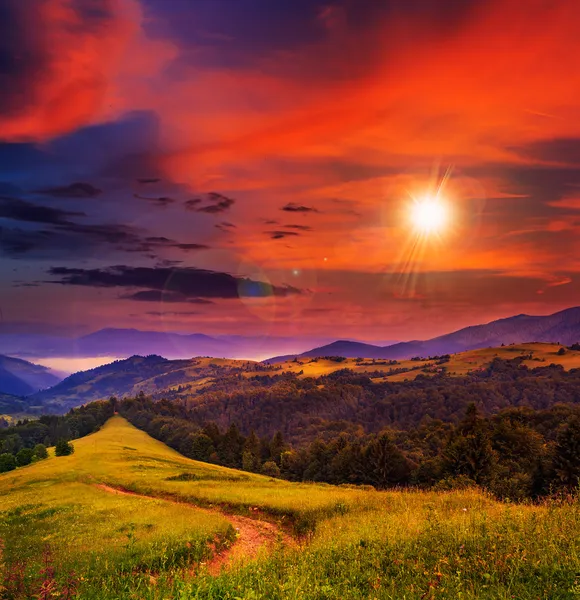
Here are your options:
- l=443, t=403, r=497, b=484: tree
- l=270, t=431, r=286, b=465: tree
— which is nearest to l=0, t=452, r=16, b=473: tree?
l=270, t=431, r=286, b=465: tree

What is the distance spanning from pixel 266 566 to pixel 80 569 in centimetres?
840

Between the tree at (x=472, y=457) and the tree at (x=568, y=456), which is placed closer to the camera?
the tree at (x=568, y=456)

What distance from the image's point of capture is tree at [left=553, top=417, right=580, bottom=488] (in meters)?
67.2

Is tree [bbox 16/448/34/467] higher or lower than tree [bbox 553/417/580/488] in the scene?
lower

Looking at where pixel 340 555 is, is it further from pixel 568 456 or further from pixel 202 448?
pixel 202 448

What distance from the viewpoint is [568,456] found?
69.9m

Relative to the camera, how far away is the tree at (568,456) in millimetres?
67188

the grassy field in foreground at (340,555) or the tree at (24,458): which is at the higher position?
the grassy field in foreground at (340,555)

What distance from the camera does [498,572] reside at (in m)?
9.98

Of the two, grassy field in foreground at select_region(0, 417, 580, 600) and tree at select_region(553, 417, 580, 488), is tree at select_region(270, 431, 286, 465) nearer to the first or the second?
tree at select_region(553, 417, 580, 488)

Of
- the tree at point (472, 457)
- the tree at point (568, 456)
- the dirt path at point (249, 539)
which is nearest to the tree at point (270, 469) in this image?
the tree at point (472, 457)

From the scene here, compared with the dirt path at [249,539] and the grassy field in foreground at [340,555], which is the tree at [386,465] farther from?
the grassy field in foreground at [340,555]

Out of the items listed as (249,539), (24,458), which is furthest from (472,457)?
(24,458)

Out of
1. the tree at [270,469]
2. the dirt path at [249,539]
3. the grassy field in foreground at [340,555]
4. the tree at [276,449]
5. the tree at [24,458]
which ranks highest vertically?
the grassy field in foreground at [340,555]
